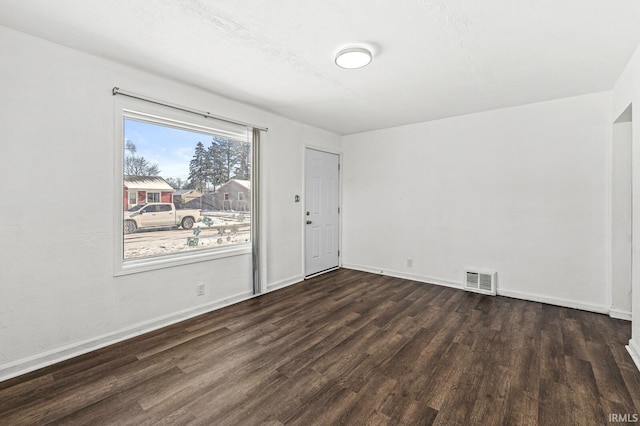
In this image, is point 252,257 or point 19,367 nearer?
point 19,367

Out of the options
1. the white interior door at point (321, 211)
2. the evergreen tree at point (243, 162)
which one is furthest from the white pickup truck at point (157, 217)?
the white interior door at point (321, 211)


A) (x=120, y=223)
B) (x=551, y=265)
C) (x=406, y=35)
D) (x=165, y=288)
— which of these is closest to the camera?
(x=406, y=35)

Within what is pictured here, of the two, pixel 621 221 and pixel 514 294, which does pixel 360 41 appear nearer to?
pixel 621 221

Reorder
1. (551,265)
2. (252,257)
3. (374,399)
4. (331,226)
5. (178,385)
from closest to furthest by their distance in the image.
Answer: (374,399) < (178,385) < (551,265) < (252,257) < (331,226)

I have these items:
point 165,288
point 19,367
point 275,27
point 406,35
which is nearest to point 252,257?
point 165,288

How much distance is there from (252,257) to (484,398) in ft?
9.55

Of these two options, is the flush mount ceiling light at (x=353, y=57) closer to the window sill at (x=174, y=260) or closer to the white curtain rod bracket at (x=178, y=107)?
the white curtain rod bracket at (x=178, y=107)

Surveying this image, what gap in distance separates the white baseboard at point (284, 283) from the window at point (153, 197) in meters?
1.92

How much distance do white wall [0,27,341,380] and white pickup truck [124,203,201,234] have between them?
0.25 meters

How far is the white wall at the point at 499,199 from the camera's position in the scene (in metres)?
3.40

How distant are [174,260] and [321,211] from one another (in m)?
2.68

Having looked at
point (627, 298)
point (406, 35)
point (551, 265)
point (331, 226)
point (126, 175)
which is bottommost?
point (627, 298)

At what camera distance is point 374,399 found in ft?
6.22

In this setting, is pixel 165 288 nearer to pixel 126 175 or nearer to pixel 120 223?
pixel 120 223
